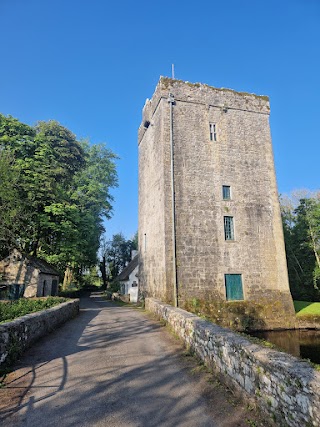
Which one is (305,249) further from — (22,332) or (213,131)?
(22,332)

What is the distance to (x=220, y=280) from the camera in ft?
53.3

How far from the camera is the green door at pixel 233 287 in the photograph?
16312 mm

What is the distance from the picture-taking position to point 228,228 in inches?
685

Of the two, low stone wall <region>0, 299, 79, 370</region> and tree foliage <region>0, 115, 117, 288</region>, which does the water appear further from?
tree foliage <region>0, 115, 117, 288</region>

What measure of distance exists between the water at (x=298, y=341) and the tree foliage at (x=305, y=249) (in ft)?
40.7

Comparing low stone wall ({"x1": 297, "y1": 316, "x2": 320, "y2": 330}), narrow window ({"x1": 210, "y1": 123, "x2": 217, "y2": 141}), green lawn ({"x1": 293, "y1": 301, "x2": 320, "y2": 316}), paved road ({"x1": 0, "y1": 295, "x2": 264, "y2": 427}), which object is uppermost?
narrow window ({"x1": 210, "y1": 123, "x2": 217, "y2": 141})

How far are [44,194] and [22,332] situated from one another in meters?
15.2

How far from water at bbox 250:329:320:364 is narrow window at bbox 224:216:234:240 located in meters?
5.82

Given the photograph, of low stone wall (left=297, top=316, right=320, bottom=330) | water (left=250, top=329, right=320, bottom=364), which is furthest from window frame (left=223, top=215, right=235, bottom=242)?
low stone wall (left=297, top=316, right=320, bottom=330)

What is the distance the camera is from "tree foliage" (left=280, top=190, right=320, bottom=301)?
27503 millimetres

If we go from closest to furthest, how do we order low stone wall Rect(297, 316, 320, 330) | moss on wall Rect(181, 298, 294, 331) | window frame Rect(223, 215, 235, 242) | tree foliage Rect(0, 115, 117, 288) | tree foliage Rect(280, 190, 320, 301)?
1. moss on wall Rect(181, 298, 294, 331)
2. low stone wall Rect(297, 316, 320, 330)
3. window frame Rect(223, 215, 235, 242)
4. tree foliage Rect(0, 115, 117, 288)
5. tree foliage Rect(280, 190, 320, 301)

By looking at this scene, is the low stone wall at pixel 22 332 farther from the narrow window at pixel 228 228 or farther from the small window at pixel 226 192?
the small window at pixel 226 192

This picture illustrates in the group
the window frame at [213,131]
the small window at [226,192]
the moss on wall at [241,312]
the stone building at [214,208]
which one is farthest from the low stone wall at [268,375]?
the window frame at [213,131]

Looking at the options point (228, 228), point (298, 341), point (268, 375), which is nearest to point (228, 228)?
point (228, 228)
